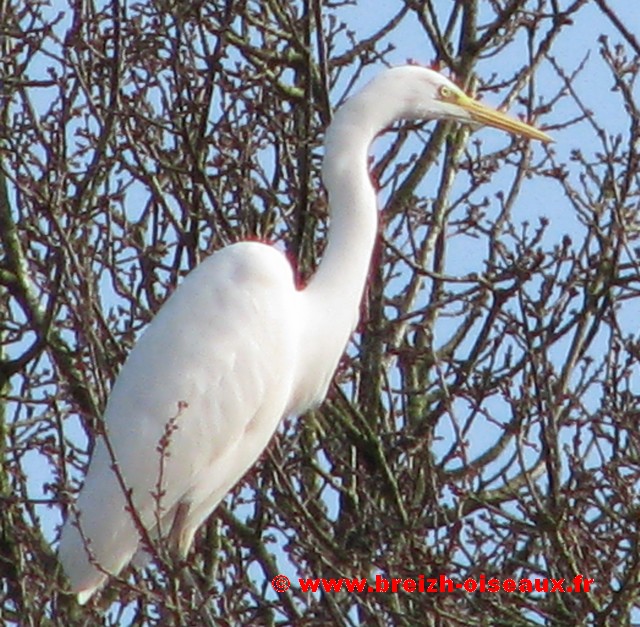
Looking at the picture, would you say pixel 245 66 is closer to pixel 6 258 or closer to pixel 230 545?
pixel 6 258

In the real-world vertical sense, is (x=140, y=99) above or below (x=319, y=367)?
above

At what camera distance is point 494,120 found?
5367mm

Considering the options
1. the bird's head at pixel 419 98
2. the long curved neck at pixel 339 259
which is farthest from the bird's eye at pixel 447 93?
the long curved neck at pixel 339 259

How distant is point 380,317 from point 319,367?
724 millimetres

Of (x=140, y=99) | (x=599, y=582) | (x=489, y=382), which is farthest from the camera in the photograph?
(x=140, y=99)

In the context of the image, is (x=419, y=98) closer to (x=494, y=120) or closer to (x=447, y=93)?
(x=447, y=93)

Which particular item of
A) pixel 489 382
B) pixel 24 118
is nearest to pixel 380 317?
pixel 489 382

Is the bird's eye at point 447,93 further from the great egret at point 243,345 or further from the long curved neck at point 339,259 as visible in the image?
the long curved neck at point 339,259

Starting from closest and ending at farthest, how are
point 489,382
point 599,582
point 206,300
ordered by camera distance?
point 599,582, point 206,300, point 489,382

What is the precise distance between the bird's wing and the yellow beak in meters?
0.70

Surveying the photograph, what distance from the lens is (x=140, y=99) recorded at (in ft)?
19.5

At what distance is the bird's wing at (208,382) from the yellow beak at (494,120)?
70 cm

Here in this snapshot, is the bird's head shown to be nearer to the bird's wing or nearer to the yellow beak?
the yellow beak

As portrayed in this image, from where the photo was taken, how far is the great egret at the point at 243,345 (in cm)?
507
